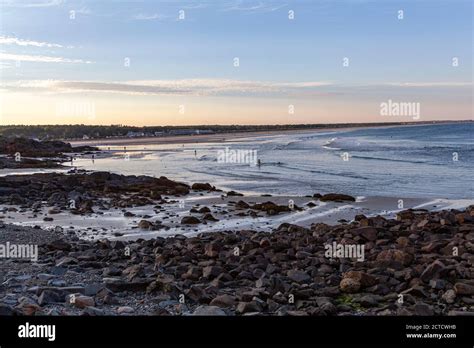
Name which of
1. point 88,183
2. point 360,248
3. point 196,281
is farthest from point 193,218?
point 88,183

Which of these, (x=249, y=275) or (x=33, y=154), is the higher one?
(x=33, y=154)

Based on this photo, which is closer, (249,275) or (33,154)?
(249,275)

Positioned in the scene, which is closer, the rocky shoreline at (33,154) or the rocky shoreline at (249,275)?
the rocky shoreline at (249,275)

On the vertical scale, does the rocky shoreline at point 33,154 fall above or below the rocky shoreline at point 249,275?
above

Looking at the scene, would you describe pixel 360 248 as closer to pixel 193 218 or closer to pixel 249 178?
pixel 193 218

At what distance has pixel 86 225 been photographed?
51.6 feet

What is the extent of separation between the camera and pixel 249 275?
9.33 metres

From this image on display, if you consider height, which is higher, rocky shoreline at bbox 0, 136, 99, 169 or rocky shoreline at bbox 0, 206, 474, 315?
rocky shoreline at bbox 0, 136, 99, 169

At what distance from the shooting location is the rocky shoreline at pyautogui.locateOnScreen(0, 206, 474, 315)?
7652mm

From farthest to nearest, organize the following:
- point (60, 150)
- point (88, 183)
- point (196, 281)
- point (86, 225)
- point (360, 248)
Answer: point (60, 150)
point (88, 183)
point (86, 225)
point (360, 248)
point (196, 281)

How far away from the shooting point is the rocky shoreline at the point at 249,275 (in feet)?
25.1

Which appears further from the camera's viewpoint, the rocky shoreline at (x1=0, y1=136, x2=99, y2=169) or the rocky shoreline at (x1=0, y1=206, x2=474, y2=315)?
the rocky shoreline at (x1=0, y1=136, x2=99, y2=169)
